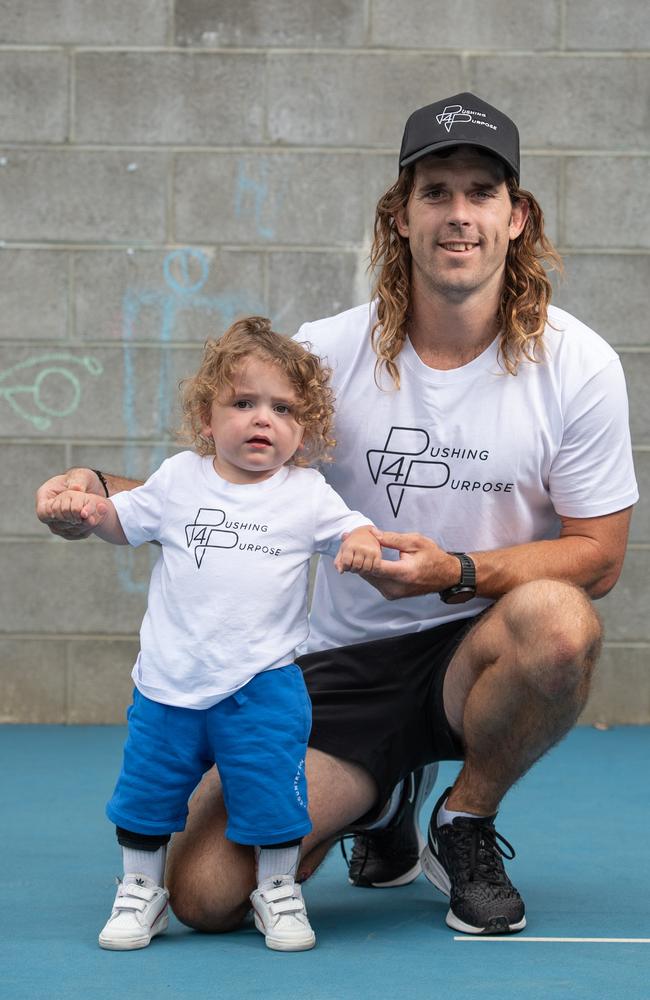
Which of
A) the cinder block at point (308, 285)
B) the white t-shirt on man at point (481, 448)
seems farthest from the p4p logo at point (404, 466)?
the cinder block at point (308, 285)

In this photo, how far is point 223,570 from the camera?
7.65 feet

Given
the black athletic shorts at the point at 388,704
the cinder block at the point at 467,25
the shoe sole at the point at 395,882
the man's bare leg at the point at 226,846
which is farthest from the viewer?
the cinder block at the point at 467,25

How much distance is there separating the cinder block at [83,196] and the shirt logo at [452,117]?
1.99 metres

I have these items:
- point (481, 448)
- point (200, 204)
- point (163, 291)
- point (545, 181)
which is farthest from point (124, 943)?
point (545, 181)

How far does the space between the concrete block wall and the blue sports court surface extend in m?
0.99

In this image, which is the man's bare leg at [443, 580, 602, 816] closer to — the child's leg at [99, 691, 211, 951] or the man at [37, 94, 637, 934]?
the man at [37, 94, 637, 934]

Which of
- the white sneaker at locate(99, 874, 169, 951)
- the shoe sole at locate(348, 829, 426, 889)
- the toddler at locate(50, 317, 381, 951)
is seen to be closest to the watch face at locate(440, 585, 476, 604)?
the toddler at locate(50, 317, 381, 951)

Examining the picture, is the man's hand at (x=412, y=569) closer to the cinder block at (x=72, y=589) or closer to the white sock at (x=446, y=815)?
the white sock at (x=446, y=815)

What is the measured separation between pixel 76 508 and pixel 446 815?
852mm

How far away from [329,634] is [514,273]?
80 centimetres

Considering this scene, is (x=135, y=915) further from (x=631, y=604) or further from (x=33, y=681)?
(x=631, y=604)

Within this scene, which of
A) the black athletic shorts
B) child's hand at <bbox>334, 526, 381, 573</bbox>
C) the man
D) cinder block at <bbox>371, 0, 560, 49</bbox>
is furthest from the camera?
cinder block at <bbox>371, 0, 560, 49</bbox>

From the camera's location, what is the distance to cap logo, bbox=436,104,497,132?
268cm

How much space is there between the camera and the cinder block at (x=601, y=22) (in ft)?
14.8
